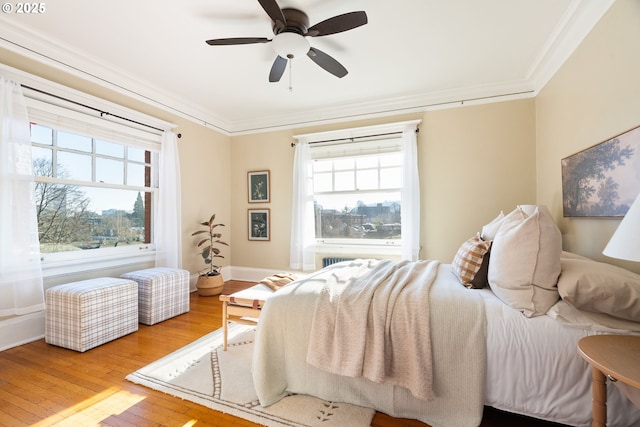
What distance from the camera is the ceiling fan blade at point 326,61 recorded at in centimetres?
240

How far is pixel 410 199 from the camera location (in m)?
3.72

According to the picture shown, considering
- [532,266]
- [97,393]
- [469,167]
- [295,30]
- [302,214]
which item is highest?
[295,30]

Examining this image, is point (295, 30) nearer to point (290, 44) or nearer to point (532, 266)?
point (290, 44)

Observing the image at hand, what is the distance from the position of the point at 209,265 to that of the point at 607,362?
443cm

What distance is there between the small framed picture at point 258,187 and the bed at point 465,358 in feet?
10.1

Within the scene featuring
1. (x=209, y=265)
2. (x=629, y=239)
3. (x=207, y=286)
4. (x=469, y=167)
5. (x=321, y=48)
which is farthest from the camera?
(x=209, y=265)

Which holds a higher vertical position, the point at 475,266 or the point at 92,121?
the point at 92,121

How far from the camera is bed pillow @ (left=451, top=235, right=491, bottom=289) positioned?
1812mm

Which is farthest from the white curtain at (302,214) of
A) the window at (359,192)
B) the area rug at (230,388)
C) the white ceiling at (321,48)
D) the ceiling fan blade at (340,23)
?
the ceiling fan blade at (340,23)

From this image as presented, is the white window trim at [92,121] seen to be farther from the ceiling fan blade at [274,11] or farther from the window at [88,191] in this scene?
the ceiling fan blade at [274,11]

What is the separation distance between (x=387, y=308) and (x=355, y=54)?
246cm

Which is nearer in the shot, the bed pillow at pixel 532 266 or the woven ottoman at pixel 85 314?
the bed pillow at pixel 532 266

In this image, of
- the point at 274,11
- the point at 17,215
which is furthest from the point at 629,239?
the point at 17,215

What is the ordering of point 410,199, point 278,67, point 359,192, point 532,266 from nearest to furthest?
1. point 532,266
2. point 278,67
3. point 410,199
4. point 359,192
